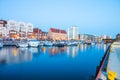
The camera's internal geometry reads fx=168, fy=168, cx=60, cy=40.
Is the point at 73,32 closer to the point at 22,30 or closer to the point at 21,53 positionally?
the point at 22,30

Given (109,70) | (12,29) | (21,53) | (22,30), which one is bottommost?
(21,53)

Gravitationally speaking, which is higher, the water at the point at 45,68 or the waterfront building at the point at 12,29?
the waterfront building at the point at 12,29

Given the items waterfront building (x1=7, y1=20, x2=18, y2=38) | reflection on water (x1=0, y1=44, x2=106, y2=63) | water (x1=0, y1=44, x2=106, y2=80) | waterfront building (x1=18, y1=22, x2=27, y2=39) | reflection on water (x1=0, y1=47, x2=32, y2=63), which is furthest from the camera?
waterfront building (x1=18, y1=22, x2=27, y2=39)

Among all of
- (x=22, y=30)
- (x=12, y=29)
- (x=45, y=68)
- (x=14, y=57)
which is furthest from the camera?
(x=22, y=30)

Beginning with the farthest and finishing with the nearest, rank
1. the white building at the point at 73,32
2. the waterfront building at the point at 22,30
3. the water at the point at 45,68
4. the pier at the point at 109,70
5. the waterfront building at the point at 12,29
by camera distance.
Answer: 1. the white building at the point at 73,32
2. the waterfront building at the point at 22,30
3. the waterfront building at the point at 12,29
4. the water at the point at 45,68
5. the pier at the point at 109,70

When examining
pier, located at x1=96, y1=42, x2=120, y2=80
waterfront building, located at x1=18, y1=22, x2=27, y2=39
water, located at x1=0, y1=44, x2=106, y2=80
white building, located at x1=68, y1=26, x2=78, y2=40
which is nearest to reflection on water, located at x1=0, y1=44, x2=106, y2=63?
water, located at x1=0, y1=44, x2=106, y2=80

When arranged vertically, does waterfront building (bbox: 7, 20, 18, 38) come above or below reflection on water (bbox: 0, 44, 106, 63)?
above

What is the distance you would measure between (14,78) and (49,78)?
9.06 ft

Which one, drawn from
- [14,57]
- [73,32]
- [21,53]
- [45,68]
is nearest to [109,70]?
[45,68]

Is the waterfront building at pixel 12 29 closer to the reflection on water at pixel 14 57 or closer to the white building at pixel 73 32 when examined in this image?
the reflection on water at pixel 14 57

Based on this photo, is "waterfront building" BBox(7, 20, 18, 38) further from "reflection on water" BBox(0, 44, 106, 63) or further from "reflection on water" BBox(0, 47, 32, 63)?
"reflection on water" BBox(0, 47, 32, 63)

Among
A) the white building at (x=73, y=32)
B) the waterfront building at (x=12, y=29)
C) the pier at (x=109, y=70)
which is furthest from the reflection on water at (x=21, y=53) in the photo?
the white building at (x=73, y=32)

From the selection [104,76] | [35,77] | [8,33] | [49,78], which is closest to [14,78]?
[35,77]

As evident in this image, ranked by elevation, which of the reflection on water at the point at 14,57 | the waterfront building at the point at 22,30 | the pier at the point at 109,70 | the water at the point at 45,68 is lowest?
the water at the point at 45,68
